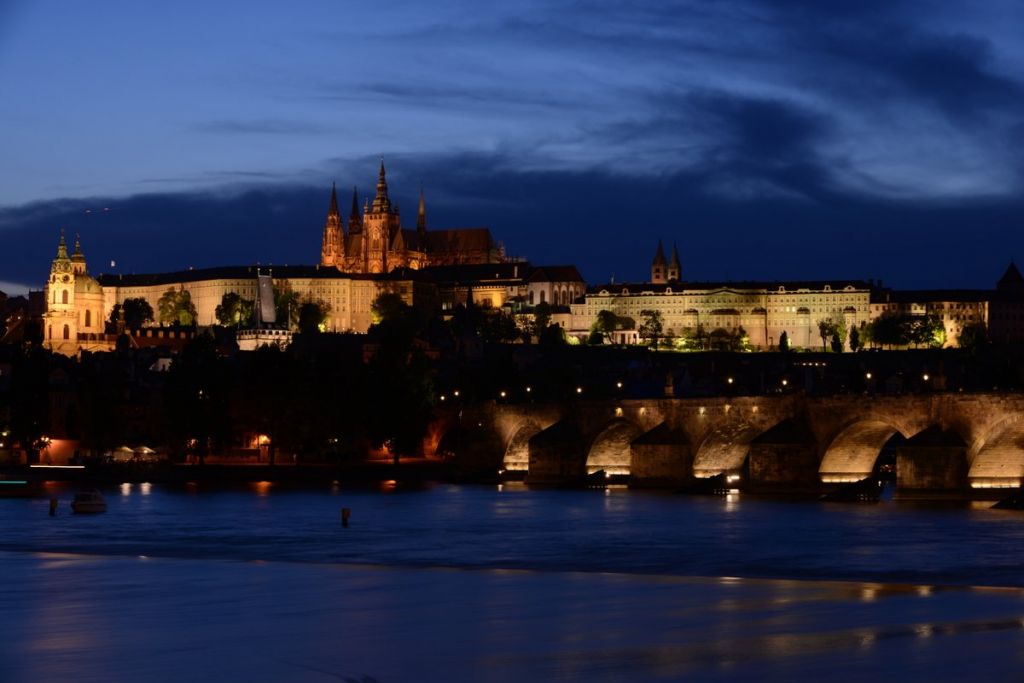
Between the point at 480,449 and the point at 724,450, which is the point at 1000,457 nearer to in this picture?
the point at 724,450

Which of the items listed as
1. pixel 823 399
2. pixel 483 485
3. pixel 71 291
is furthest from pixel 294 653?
pixel 71 291

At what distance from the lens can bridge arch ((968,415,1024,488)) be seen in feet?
210

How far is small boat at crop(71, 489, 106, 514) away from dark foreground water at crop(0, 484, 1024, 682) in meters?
0.90

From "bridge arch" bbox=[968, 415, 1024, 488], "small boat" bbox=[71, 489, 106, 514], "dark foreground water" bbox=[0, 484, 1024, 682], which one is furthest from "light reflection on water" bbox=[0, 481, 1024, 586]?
"bridge arch" bbox=[968, 415, 1024, 488]

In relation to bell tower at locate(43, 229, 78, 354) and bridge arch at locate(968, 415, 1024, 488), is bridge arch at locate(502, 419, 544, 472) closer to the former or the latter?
bridge arch at locate(968, 415, 1024, 488)

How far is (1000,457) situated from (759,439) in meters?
10.6

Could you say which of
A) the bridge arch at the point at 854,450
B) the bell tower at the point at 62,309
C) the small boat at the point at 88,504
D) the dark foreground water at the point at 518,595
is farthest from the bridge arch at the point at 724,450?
the bell tower at the point at 62,309

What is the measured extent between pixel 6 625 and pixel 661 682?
510 inches

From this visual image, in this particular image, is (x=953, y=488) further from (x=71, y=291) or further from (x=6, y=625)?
(x=71, y=291)

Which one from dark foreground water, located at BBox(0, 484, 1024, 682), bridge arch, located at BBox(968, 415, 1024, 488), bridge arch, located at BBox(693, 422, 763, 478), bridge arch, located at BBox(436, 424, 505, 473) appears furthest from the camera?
bridge arch, located at BBox(436, 424, 505, 473)

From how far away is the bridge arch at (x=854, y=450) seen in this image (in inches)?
2825

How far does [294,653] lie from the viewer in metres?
30.0

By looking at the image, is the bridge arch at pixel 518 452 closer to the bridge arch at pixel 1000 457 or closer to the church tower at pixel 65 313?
the bridge arch at pixel 1000 457

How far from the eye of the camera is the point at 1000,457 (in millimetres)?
64938
